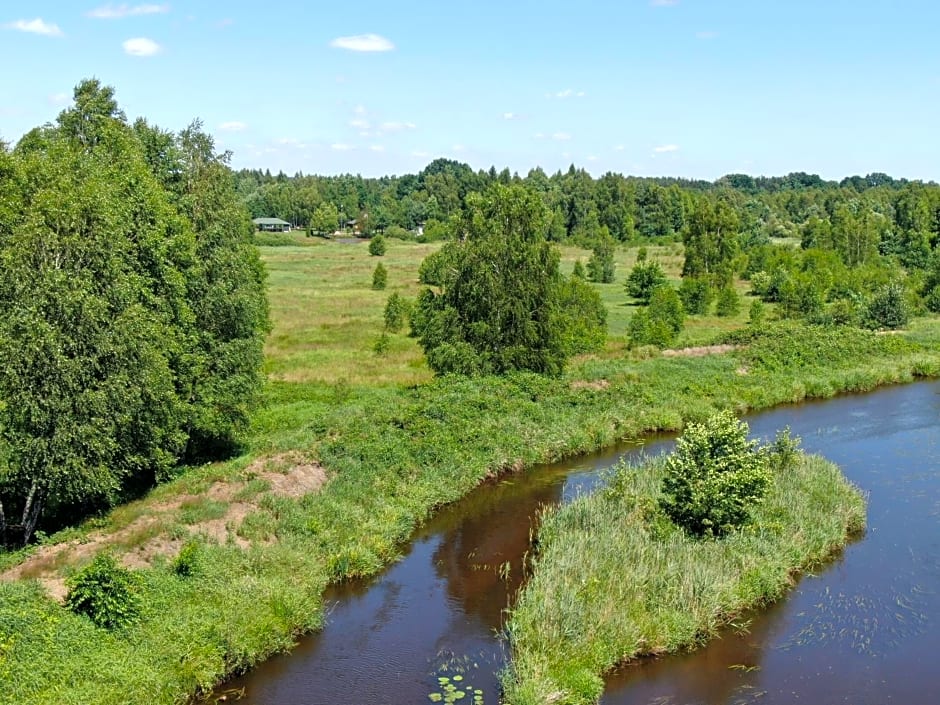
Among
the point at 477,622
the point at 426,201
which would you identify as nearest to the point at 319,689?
the point at 477,622

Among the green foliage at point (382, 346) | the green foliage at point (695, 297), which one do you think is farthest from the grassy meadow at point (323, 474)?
the green foliage at point (695, 297)

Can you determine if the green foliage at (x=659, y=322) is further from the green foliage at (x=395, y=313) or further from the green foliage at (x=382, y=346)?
the green foliage at (x=395, y=313)

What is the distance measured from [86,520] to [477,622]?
1122cm

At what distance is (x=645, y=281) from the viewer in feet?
236

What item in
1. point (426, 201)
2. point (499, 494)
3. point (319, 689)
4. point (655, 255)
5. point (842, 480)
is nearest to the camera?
point (319, 689)

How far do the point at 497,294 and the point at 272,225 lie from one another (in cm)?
11791

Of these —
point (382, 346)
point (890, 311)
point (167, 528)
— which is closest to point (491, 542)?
point (167, 528)

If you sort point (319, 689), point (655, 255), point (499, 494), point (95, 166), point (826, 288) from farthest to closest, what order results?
1. point (655, 255)
2. point (826, 288)
3. point (499, 494)
4. point (95, 166)
5. point (319, 689)

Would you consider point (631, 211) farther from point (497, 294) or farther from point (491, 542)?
point (491, 542)

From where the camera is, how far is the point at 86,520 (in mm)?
22812

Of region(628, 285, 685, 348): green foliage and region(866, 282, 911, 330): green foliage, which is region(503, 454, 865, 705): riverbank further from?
region(866, 282, 911, 330): green foliage

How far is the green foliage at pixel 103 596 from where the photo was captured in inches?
661

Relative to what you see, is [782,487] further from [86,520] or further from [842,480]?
[86,520]

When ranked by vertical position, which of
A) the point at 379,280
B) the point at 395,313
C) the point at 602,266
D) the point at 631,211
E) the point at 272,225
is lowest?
the point at 395,313
